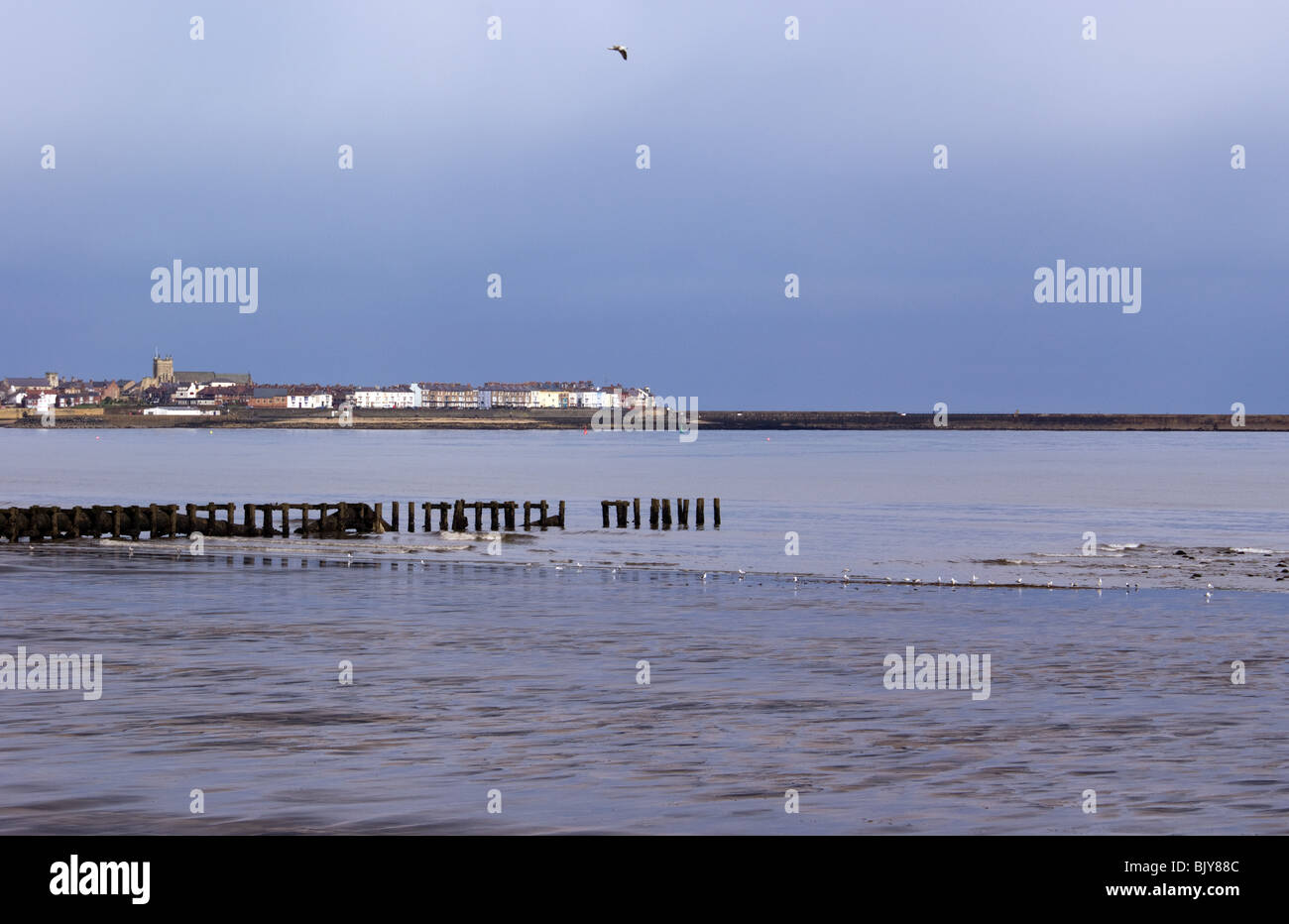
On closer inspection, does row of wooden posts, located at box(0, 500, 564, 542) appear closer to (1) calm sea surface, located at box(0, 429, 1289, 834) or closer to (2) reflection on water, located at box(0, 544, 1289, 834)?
(1) calm sea surface, located at box(0, 429, 1289, 834)

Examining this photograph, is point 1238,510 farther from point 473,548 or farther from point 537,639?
point 537,639

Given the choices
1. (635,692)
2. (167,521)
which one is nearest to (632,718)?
(635,692)

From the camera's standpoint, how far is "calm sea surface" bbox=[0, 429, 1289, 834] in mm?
12461

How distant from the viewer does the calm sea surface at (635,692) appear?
12461 millimetres

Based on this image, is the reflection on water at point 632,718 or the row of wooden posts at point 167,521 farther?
the row of wooden posts at point 167,521

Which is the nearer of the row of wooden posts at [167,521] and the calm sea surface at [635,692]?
the calm sea surface at [635,692]

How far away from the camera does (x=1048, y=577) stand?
37281mm

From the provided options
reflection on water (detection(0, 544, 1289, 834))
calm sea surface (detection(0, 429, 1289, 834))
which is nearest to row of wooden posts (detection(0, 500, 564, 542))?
calm sea surface (detection(0, 429, 1289, 834))

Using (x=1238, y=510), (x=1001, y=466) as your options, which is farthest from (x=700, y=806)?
(x=1001, y=466)

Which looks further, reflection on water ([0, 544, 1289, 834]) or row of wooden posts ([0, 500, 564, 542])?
row of wooden posts ([0, 500, 564, 542])

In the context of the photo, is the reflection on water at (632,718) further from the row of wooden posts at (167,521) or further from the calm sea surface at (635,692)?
the row of wooden posts at (167,521)

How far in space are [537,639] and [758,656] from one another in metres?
3.93

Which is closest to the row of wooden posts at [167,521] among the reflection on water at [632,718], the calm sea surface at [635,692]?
the calm sea surface at [635,692]

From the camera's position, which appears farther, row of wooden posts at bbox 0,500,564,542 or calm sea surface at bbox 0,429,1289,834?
row of wooden posts at bbox 0,500,564,542
